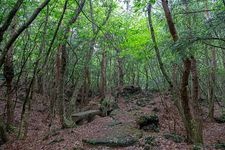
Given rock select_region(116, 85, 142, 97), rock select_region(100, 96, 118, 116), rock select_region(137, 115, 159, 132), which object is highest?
rock select_region(116, 85, 142, 97)

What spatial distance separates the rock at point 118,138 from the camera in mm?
11039

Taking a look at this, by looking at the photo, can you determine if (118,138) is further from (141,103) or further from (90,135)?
(141,103)

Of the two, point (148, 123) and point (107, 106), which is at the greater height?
point (107, 106)

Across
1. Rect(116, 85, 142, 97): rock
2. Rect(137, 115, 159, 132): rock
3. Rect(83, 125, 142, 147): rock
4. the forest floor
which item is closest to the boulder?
the forest floor

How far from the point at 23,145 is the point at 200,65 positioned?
13919 mm

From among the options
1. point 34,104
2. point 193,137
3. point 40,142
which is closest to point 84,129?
point 40,142

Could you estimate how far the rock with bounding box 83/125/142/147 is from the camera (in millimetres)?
11039

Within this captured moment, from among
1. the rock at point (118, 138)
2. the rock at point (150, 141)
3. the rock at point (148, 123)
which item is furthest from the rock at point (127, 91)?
the rock at point (150, 141)

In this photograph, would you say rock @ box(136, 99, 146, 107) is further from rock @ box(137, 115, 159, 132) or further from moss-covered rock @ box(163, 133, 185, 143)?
moss-covered rock @ box(163, 133, 185, 143)

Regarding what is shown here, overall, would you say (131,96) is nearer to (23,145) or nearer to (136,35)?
(136,35)

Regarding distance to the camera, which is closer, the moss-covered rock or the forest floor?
the forest floor

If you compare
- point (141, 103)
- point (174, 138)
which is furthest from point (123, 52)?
point (174, 138)

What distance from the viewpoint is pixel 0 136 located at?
Answer: 11.1m

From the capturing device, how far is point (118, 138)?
1145 centimetres
